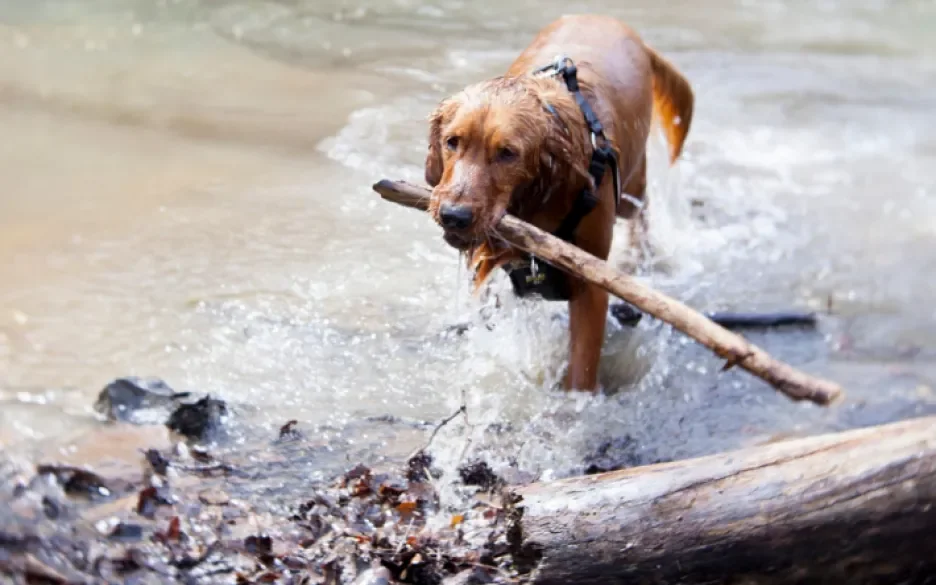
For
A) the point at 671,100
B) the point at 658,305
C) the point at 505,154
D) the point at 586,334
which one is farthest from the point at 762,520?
the point at 671,100

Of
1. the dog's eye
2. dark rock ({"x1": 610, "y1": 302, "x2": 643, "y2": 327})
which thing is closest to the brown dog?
the dog's eye

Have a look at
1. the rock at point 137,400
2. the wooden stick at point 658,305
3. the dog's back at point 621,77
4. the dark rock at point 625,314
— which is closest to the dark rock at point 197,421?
the rock at point 137,400

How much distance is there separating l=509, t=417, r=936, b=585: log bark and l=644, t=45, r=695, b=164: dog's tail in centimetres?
298

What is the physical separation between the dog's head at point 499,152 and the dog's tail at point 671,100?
1716mm

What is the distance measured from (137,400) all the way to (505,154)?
5.90 ft

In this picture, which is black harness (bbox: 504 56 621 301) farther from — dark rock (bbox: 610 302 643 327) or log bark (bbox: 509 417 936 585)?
log bark (bbox: 509 417 936 585)

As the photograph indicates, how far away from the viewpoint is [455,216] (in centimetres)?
313

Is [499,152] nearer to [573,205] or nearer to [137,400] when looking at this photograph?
[573,205]

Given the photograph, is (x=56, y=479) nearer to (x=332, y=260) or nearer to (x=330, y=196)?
(x=332, y=260)

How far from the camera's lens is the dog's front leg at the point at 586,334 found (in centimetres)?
403

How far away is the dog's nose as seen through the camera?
3129mm

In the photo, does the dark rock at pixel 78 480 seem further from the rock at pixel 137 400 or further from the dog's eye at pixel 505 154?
the dog's eye at pixel 505 154

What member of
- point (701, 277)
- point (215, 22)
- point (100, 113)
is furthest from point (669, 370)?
point (215, 22)

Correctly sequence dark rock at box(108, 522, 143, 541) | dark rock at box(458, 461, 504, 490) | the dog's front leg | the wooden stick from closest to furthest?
the wooden stick < dark rock at box(108, 522, 143, 541) < dark rock at box(458, 461, 504, 490) < the dog's front leg
